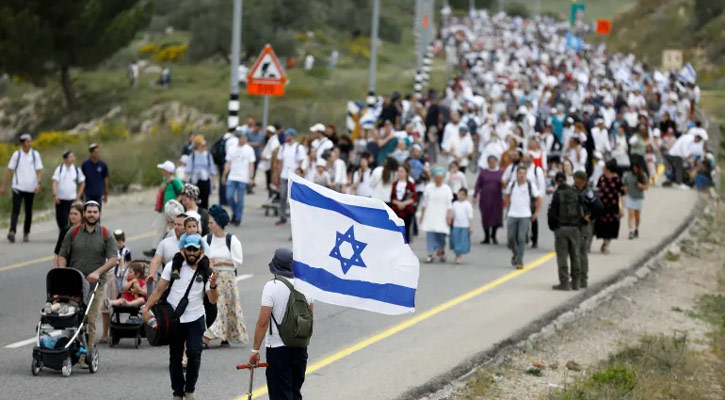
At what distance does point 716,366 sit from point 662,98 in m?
30.0

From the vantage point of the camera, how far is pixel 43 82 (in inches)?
2633

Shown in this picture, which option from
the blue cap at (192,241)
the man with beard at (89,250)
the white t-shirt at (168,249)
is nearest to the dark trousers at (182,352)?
the blue cap at (192,241)

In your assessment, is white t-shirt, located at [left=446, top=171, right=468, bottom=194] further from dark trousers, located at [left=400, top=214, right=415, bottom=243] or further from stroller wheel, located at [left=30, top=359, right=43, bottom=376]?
stroller wheel, located at [left=30, top=359, right=43, bottom=376]

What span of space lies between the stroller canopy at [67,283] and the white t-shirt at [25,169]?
9563mm

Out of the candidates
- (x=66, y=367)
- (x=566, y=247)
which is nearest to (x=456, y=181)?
(x=566, y=247)

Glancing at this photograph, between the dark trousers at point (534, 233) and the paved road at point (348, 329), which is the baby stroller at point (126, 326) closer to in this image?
the paved road at point (348, 329)

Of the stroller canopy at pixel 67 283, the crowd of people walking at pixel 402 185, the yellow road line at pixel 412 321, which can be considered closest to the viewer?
the crowd of people walking at pixel 402 185

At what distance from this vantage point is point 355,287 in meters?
10.1

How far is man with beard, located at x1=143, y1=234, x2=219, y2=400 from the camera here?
38.6 ft

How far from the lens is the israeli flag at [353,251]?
1009cm

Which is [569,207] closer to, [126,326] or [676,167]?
[126,326]

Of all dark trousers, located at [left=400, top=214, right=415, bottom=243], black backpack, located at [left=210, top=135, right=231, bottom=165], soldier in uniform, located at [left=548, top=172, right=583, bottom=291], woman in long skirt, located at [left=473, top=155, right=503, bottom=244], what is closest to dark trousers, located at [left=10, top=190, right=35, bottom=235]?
black backpack, located at [left=210, top=135, right=231, bottom=165]

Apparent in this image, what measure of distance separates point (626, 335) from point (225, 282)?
6108mm

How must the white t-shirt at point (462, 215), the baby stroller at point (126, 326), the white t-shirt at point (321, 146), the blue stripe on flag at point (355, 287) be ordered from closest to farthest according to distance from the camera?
the blue stripe on flag at point (355, 287) < the baby stroller at point (126, 326) < the white t-shirt at point (462, 215) < the white t-shirt at point (321, 146)
